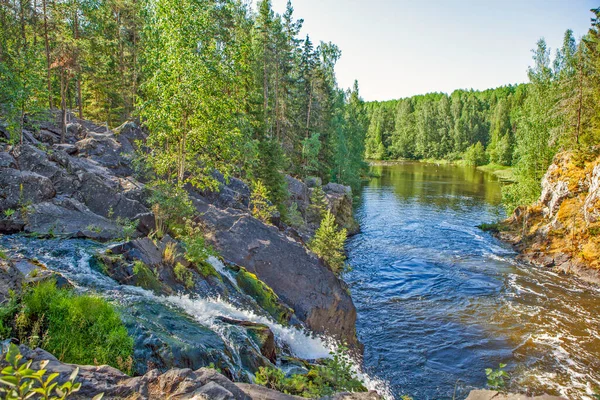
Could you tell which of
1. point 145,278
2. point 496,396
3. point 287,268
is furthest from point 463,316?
point 145,278

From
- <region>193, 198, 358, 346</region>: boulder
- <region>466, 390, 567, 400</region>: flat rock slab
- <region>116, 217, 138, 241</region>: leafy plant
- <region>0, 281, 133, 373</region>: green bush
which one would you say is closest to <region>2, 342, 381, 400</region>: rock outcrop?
<region>0, 281, 133, 373</region>: green bush

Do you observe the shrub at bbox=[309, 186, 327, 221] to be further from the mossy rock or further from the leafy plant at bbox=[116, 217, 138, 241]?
the leafy plant at bbox=[116, 217, 138, 241]

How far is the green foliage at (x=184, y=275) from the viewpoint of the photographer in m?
10.2

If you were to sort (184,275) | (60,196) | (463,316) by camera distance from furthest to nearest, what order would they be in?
1. (463,316)
2. (60,196)
3. (184,275)

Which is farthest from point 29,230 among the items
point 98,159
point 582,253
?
point 582,253

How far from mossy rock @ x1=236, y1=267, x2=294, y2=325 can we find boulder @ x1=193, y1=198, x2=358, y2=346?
1225mm

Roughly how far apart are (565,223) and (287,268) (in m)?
22.6

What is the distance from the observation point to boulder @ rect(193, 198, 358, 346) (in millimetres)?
13641

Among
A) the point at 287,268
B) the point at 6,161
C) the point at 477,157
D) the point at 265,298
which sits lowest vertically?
the point at 265,298

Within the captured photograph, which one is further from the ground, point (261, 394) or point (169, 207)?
point (169, 207)

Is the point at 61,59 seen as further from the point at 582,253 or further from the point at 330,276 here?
the point at 582,253

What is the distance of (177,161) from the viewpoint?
1423 cm

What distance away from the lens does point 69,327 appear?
5.69 m

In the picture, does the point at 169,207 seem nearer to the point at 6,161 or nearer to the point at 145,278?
the point at 145,278
